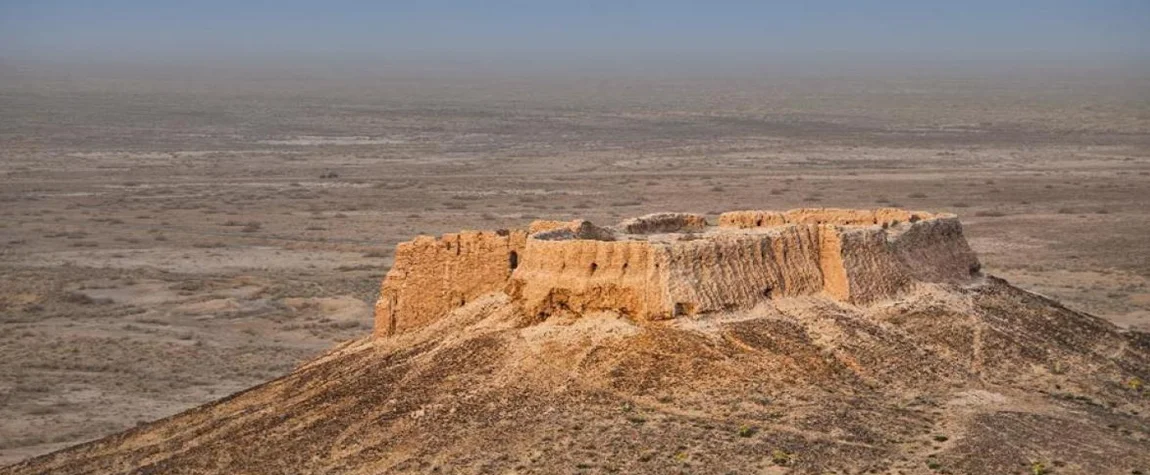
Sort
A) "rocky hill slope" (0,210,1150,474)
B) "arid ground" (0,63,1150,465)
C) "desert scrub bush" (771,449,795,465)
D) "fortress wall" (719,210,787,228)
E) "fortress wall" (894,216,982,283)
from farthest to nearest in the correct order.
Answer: "arid ground" (0,63,1150,465)
"fortress wall" (719,210,787,228)
"fortress wall" (894,216,982,283)
"rocky hill slope" (0,210,1150,474)
"desert scrub bush" (771,449,795,465)

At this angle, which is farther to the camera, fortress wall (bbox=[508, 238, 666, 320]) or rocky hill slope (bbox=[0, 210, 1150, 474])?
fortress wall (bbox=[508, 238, 666, 320])

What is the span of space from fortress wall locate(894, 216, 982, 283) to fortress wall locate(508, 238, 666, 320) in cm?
386

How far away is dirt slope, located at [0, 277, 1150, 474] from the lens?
17062mm

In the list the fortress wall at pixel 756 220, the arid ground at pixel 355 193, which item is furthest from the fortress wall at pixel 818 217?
the arid ground at pixel 355 193

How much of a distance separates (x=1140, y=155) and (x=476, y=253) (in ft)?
229

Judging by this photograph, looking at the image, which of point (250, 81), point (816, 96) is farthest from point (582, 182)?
point (250, 81)

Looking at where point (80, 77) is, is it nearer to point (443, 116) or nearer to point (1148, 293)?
point (443, 116)

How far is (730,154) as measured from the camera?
8775 centimetres

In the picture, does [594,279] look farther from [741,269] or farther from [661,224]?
[661,224]

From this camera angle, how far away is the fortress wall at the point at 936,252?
71.9ft

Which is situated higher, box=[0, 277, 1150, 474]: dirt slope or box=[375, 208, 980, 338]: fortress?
box=[375, 208, 980, 338]: fortress

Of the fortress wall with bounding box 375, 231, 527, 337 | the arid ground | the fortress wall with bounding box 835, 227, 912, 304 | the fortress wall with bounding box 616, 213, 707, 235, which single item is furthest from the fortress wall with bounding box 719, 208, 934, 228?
the arid ground

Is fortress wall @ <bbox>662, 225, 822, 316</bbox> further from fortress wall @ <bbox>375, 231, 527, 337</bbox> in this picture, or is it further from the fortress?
fortress wall @ <bbox>375, 231, 527, 337</bbox>

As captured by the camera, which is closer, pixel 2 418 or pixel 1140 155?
pixel 2 418
